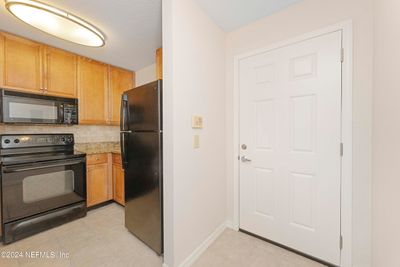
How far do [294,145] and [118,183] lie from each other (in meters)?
2.59

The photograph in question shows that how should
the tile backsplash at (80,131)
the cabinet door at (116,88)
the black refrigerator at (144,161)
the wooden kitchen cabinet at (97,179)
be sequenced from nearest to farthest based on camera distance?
1. the black refrigerator at (144,161)
2. the tile backsplash at (80,131)
3. the wooden kitchen cabinet at (97,179)
4. the cabinet door at (116,88)

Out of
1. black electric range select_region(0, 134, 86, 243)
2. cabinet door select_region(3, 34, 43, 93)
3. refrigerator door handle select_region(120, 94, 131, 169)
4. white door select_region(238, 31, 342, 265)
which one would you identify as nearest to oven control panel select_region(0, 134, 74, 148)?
black electric range select_region(0, 134, 86, 243)

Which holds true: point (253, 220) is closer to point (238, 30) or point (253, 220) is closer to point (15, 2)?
point (238, 30)

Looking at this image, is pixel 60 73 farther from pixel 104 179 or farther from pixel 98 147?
pixel 104 179

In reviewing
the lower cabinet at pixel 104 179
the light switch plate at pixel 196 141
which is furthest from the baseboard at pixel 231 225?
the lower cabinet at pixel 104 179

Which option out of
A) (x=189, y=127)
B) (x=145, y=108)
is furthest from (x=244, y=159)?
(x=145, y=108)

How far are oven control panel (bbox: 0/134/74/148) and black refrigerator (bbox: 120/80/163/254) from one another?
48.4 inches

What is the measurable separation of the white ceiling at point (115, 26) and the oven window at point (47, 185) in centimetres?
174

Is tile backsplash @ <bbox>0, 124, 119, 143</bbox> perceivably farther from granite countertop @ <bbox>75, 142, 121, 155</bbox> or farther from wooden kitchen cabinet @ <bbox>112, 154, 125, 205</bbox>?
wooden kitchen cabinet @ <bbox>112, 154, 125, 205</bbox>

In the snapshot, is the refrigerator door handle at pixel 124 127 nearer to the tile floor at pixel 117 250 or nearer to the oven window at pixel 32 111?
the tile floor at pixel 117 250

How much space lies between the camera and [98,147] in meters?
3.03

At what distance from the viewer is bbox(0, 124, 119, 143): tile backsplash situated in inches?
88.3

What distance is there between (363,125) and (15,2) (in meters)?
3.01

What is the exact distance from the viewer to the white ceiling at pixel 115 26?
1588 millimetres
